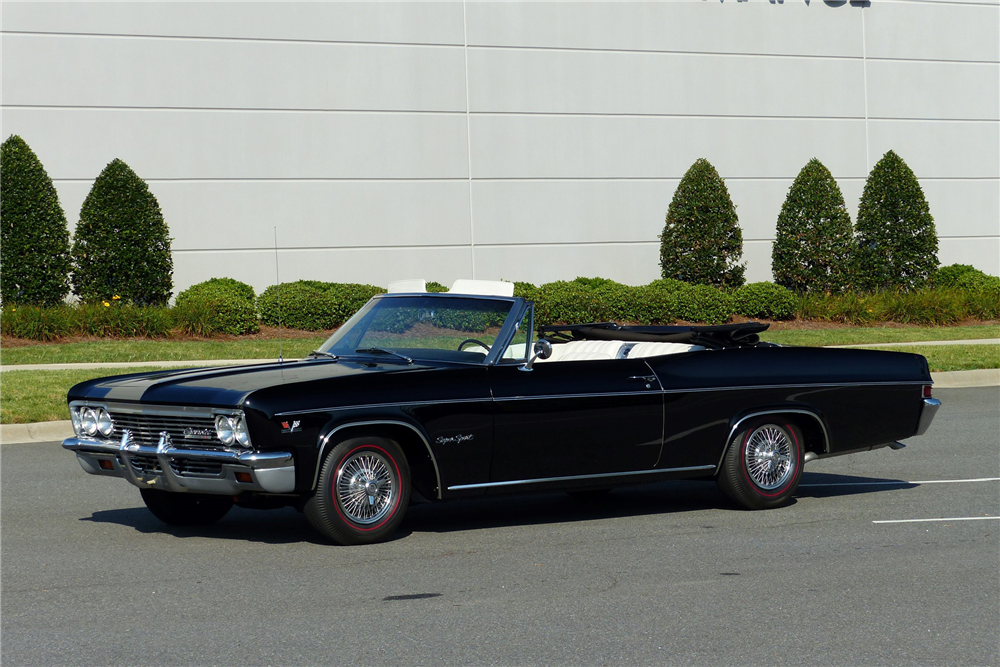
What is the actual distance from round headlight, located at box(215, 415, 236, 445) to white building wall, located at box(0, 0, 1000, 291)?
18.5 metres

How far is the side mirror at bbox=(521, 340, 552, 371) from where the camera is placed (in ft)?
23.8

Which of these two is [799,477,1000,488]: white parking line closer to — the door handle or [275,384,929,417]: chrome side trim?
[275,384,929,417]: chrome side trim

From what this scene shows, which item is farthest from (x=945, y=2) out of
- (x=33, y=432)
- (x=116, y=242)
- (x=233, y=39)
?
(x=33, y=432)

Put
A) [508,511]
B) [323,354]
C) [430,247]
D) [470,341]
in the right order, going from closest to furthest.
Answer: [470,341] → [323,354] → [508,511] → [430,247]

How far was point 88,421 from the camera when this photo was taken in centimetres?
719

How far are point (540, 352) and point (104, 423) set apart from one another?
8.79 feet

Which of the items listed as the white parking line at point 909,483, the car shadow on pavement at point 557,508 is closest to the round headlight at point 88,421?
the car shadow on pavement at point 557,508

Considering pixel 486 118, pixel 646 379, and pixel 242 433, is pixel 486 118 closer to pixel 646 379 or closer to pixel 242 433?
pixel 646 379

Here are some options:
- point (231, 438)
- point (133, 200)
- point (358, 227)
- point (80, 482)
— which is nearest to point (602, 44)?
point (358, 227)

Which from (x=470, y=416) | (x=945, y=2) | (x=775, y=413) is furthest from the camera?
(x=945, y=2)

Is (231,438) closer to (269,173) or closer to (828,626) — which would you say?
(828,626)

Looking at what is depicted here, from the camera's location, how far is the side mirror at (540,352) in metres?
7.24

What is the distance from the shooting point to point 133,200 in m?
23.3

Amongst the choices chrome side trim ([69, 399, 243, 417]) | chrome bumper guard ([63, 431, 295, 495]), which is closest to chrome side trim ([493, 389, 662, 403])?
chrome bumper guard ([63, 431, 295, 495])
